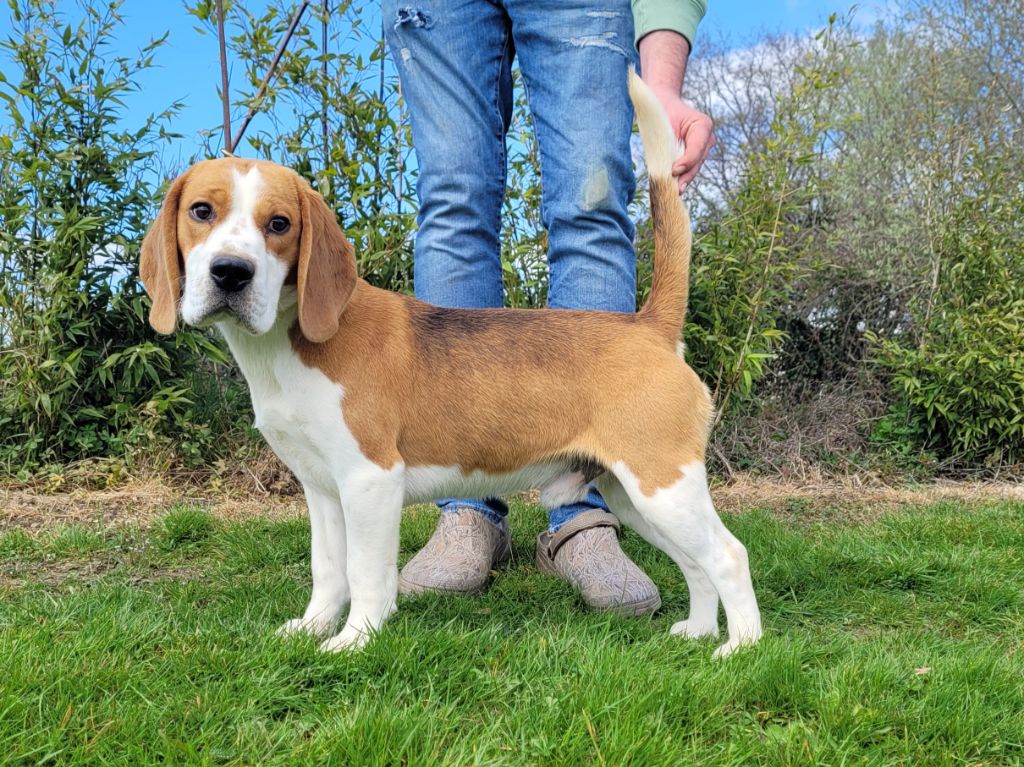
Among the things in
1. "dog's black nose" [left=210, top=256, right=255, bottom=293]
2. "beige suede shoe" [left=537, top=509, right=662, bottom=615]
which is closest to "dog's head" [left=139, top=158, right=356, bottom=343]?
"dog's black nose" [left=210, top=256, right=255, bottom=293]

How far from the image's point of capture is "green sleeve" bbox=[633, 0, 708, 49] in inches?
131

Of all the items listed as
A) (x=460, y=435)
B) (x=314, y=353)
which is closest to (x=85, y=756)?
(x=314, y=353)

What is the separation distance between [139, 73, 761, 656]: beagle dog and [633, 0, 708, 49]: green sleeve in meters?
0.62

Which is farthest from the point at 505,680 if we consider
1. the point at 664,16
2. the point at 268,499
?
the point at 268,499

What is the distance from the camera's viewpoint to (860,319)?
26.8 ft

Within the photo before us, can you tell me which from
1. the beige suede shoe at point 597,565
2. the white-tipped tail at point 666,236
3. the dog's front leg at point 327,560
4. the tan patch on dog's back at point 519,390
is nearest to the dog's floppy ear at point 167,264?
the tan patch on dog's back at point 519,390

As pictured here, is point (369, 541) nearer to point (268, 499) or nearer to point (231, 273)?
point (231, 273)

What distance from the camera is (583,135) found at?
139 inches

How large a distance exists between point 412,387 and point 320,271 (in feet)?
1.62

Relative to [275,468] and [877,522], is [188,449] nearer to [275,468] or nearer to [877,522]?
[275,468]

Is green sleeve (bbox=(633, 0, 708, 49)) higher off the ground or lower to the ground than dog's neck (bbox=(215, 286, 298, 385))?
higher

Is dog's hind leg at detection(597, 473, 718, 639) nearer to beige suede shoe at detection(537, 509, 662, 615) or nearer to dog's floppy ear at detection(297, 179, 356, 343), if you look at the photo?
beige suede shoe at detection(537, 509, 662, 615)

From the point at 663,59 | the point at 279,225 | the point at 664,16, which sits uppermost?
the point at 664,16

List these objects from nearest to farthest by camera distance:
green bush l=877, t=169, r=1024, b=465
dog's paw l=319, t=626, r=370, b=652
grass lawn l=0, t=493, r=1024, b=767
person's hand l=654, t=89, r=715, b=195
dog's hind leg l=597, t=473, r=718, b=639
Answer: grass lawn l=0, t=493, r=1024, b=767 → dog's paw l=319, t=626, r=370, b=652 → dog's hind leg l=597, t=473, r=718, b=639 → person's hand l=654, t=89, r=715, b=195 → green bush l=877, t=169, r=1024, b=465
